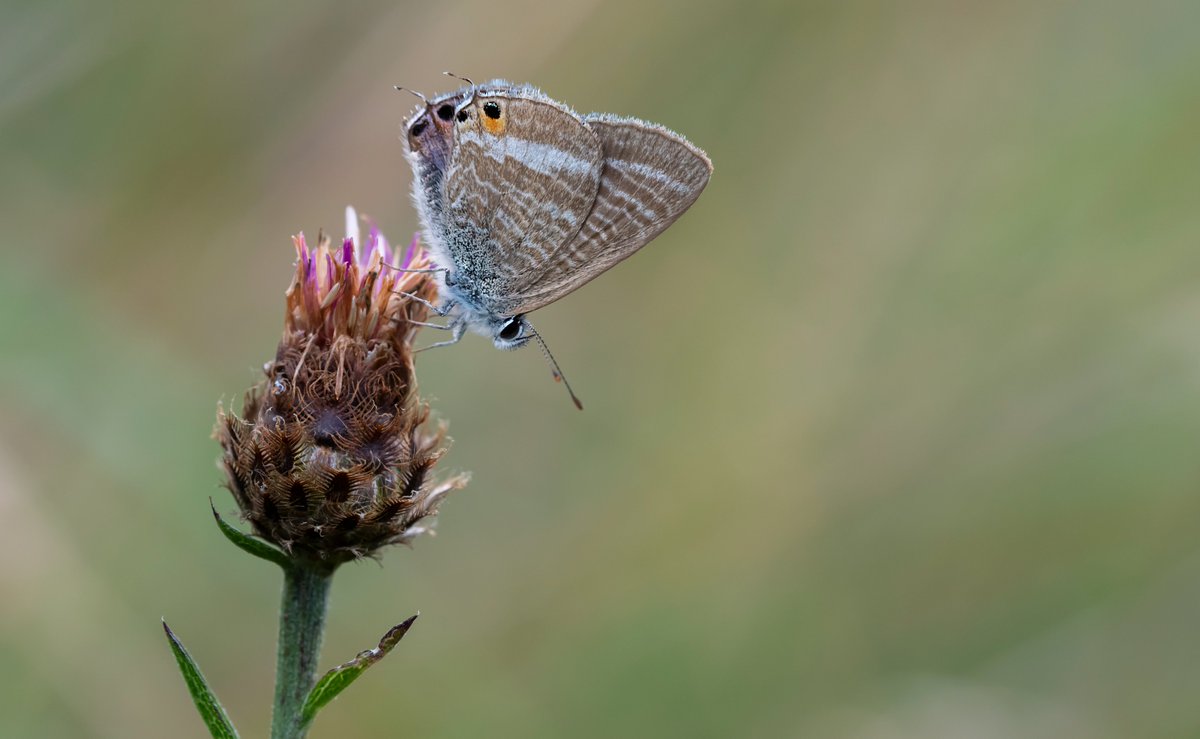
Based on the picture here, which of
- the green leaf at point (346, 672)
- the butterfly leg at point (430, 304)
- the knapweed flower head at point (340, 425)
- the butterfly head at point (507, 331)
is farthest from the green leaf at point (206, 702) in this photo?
the butterfly head at point (507, 331)

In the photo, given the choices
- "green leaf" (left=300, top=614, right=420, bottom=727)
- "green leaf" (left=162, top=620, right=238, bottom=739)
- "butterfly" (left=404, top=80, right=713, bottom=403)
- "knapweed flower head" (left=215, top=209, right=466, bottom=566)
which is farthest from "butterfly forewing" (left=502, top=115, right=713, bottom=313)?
"green leaf" (left=162, top=620, right=238, bottom=739)

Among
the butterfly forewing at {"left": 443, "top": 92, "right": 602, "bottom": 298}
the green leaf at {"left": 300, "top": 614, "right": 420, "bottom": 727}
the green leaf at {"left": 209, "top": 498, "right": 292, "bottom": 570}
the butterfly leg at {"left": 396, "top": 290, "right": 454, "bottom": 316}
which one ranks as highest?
the butterfly forewing at {"left": 443, "top": 92, "right": 602, "bottom": 298}

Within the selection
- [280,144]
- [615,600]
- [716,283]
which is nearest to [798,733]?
[615,600]

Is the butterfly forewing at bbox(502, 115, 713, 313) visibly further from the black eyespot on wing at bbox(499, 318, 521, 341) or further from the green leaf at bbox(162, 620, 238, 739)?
the green leaf at bbox(162, 620, 238, 739)

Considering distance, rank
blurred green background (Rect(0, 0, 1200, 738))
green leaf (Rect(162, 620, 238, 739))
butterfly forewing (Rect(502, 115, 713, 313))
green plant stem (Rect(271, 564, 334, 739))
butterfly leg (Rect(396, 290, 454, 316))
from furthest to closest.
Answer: blurred green background (Rect(0, 0, 1200, 738)) < butterfly forewing (Rect(502, 115, 713, 313)) < butterfly leg (Rect(396, 290, 454, 316)) < green plant stem (Rect(271, 564, 334, 739)) < green leaf (Rect(162, 620, 238, 739))

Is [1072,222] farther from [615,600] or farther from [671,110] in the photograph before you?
[615,600]

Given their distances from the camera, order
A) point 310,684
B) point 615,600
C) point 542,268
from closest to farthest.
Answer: point 310,684 < point 542,268 < point 615,600
